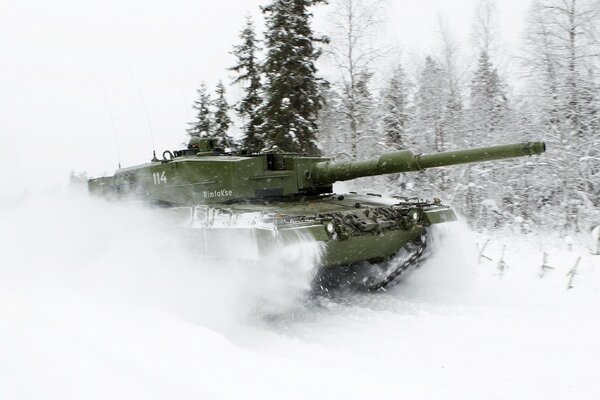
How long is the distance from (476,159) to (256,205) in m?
3.00

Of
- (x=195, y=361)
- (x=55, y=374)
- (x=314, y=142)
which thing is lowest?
(x=195, y=361)

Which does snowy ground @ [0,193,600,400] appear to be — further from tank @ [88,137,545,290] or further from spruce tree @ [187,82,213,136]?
spruce tree @ [187,82,213,136]

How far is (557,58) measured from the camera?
15930 millimetres

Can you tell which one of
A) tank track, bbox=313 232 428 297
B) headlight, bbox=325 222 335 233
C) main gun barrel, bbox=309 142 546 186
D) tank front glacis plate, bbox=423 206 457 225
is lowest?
tank track, bbox=313 232 428 297

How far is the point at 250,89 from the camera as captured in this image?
2241 cm

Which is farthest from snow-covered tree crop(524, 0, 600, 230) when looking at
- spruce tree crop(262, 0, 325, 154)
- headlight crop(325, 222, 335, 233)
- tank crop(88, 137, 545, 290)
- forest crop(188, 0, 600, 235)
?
headlight crop(325, 222, 335, 233)

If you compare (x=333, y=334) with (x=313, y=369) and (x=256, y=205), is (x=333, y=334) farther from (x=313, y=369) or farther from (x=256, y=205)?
(x=256, y=205)

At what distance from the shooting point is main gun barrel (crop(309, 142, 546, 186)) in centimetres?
638

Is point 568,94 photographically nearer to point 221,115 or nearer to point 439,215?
point 439,215

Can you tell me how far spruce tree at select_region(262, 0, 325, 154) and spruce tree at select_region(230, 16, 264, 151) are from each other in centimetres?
118

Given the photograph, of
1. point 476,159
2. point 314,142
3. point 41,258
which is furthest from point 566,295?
point 314,142

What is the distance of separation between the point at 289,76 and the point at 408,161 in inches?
433

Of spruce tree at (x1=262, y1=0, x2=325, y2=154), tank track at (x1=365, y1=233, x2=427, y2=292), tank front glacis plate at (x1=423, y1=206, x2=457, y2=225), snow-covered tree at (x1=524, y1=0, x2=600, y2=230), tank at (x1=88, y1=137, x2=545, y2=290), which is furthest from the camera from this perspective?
spruce tree at (x1=262, y1=0, x2=325, y2=154)

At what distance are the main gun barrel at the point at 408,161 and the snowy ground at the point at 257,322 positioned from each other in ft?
5.06
